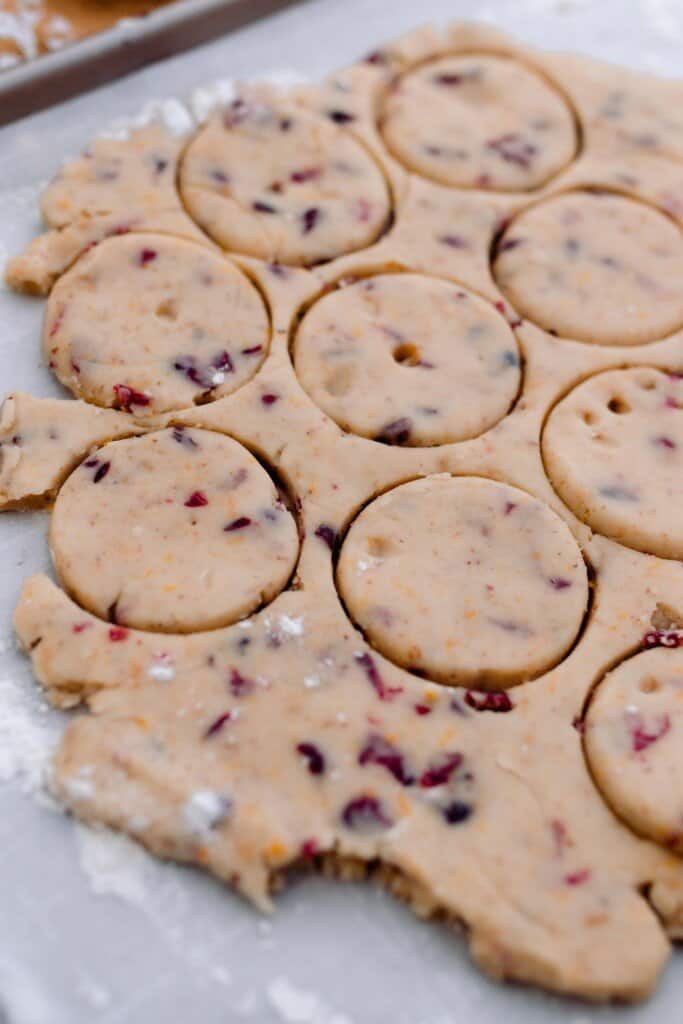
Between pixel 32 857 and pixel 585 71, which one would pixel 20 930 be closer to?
pixel 32 857

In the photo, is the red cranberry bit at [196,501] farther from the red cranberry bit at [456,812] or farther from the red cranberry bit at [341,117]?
the red cranberry bit at [341,117]

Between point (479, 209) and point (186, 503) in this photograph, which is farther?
point (479, 209)

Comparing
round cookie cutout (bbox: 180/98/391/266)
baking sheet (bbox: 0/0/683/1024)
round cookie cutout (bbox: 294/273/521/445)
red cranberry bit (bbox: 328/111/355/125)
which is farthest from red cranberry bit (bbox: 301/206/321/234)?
baking sheet (bbox: 0/0/683/1024)

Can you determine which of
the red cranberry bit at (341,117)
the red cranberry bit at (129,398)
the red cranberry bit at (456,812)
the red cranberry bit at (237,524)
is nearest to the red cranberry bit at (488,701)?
the red cranberry bit at (456,812)

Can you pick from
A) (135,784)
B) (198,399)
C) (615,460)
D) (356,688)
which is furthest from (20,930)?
(615,460)

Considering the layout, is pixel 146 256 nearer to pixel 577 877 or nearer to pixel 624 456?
pixel 624 456
